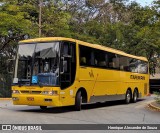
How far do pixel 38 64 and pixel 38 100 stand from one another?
5.30 ft

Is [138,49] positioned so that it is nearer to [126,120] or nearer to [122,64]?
[122,64]

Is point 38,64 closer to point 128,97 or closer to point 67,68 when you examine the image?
point 67,68

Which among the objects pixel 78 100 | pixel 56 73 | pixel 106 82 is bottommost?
pixel 78 100

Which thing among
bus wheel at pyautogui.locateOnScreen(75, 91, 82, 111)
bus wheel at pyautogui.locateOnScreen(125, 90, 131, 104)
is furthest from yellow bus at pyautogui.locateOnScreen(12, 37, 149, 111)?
bus wheel at pyautogui.locateOnScreen(125, 90, 131, 104)

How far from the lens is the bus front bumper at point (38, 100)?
17.0m

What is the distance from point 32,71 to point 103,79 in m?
5.34

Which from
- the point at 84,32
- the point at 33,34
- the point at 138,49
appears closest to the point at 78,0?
the point at 84,32

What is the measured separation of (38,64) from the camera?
1755 centimetres

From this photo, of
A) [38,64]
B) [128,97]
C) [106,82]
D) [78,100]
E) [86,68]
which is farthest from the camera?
[128,97]

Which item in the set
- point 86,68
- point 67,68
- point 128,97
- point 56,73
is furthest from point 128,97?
point 56,73

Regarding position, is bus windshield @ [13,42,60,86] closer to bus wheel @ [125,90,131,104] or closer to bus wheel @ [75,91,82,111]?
bus wheel @ [75,91,82,111]

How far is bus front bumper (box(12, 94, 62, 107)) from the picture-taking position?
668 inches

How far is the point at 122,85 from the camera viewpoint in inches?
968

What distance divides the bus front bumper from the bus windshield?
58 cm
